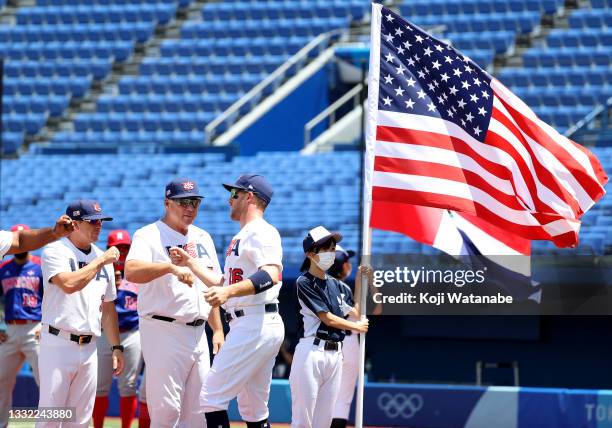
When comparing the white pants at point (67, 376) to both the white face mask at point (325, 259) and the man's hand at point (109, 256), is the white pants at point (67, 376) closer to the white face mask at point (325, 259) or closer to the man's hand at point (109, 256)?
the man's hand at point (109, 256)

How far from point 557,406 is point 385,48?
4643mm

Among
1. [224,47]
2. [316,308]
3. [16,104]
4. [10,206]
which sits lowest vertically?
[316,308]

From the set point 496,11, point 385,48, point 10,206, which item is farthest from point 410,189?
point 496,11

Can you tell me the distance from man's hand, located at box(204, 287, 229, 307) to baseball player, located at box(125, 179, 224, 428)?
53cm

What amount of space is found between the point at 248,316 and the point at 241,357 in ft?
0.86

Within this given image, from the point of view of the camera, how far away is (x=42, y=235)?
21.2 feet

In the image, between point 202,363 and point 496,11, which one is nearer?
point 202,363

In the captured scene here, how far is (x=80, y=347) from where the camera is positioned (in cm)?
739

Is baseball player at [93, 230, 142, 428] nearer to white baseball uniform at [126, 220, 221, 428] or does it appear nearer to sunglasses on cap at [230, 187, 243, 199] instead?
white baseball uniform at [126, 220, 221, 428]

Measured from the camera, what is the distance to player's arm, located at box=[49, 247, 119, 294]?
7234mm

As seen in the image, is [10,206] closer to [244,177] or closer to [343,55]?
[343,55]

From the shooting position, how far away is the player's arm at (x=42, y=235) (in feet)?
21.0

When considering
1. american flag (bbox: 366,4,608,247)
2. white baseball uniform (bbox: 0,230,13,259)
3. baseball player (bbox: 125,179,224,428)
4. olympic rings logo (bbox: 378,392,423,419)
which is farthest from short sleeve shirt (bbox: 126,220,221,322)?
olympic rings logo (bbox: 378,392,423,419)

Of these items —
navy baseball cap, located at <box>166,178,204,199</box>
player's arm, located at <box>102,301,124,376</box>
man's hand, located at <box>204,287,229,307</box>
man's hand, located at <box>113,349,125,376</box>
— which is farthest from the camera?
player's arm, located at <box>102,301,124,376</box>
